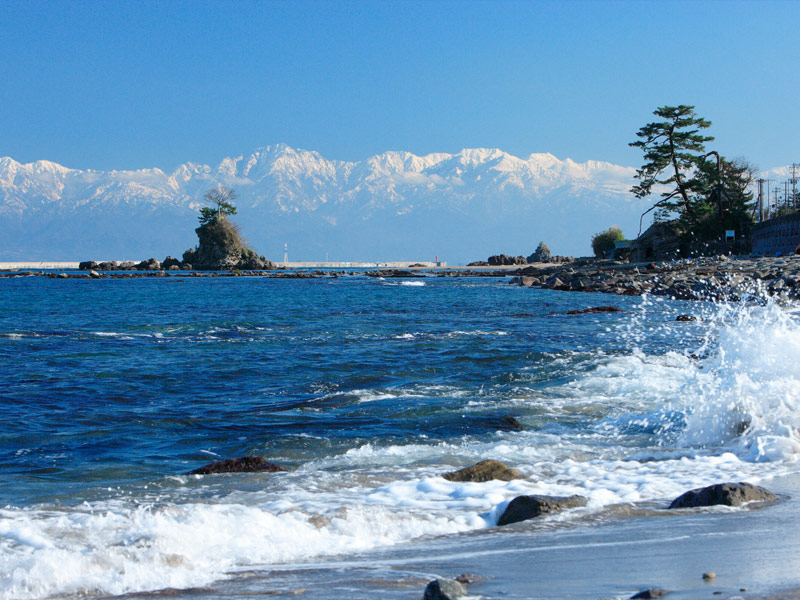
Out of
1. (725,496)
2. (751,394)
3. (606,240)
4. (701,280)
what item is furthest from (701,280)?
(606,240)

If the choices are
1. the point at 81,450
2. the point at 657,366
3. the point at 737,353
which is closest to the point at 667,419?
the point at 737,353

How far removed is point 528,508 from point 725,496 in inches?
58.7

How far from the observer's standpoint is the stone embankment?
27145 mm

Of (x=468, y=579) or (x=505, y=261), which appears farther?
(x=505, y=261)

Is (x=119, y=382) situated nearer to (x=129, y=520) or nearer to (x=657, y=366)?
(x=129, y=520)

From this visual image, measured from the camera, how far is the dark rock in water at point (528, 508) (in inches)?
222

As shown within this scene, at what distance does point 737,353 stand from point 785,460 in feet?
12.4

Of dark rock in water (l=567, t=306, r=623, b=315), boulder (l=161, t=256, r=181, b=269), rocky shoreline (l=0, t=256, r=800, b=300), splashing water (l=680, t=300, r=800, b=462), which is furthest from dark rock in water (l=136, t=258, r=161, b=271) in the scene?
splashing water (l=680, t=300, r=800, b=462)

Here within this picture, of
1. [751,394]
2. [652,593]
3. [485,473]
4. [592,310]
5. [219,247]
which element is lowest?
[485,473]

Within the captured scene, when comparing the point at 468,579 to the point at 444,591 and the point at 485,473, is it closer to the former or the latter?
the point at 444,591

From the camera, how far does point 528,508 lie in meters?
5.68

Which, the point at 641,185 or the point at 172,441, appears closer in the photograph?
the point at 172,441

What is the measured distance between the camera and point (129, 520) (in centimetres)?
565

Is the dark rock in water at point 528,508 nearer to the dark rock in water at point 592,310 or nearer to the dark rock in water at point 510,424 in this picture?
the dark rock in water at point 510,424
